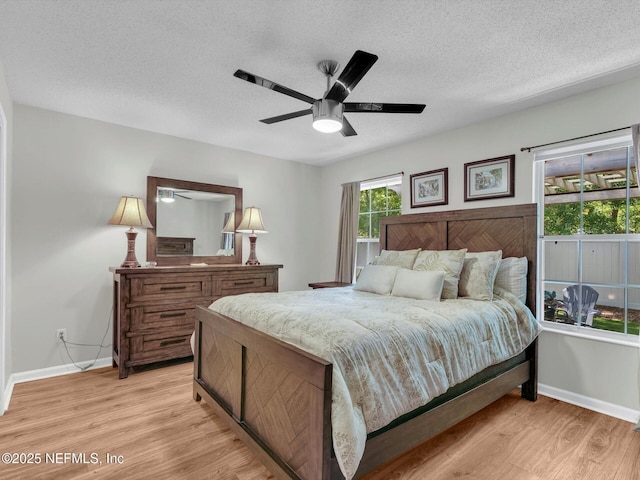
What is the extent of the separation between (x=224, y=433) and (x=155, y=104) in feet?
9.10

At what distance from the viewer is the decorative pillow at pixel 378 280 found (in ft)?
9.78

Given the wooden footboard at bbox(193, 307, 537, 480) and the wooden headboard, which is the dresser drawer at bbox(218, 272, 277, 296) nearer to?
the wooden footboard at bbox(193, 307, 537, 480)

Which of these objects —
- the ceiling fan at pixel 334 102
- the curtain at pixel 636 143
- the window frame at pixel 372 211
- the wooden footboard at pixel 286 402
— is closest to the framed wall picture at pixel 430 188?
the window frame at pixel 372 211

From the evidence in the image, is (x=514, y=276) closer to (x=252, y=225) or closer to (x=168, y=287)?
(x=252, y=225)

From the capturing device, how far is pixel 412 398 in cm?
170

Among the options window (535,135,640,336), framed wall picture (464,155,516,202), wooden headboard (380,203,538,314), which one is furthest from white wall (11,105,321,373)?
window (535,135,640,336)

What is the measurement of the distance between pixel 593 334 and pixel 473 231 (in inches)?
49.1

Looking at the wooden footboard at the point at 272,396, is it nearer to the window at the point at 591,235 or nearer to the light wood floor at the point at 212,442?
the light wood floor at the point at 212,442

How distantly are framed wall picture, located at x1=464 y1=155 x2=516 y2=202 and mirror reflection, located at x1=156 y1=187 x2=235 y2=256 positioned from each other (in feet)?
9.30

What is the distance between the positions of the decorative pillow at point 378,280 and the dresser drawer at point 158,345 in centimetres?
186

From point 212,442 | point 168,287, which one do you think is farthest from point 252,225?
point 212,442

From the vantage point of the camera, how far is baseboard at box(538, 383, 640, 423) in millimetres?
2434

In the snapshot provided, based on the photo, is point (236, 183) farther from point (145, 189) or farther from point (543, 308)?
point (543, 308)

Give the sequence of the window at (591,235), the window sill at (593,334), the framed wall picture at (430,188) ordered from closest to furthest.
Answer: the window sill at (593,334)
the window at (591,235)
the framed wall picture at (430,188)
